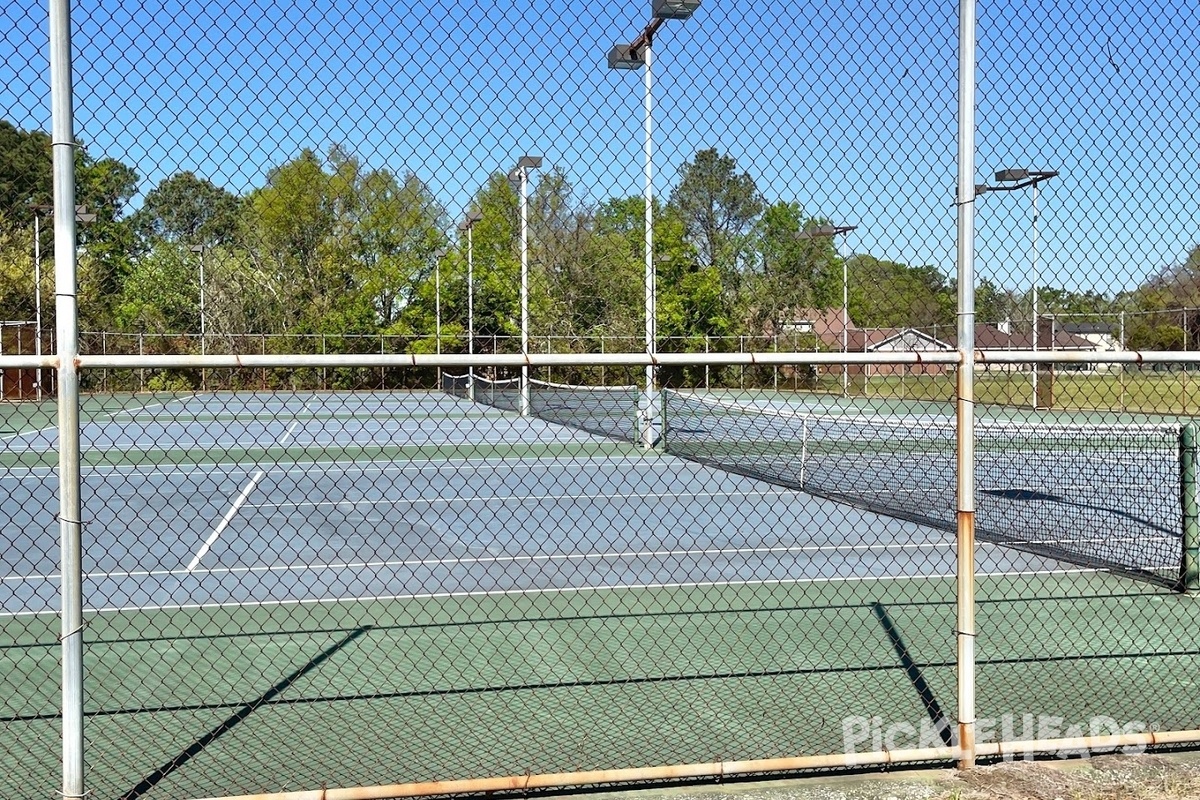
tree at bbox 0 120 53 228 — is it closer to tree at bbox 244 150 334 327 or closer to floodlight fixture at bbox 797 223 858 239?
tree at bbox 244 150 334 327

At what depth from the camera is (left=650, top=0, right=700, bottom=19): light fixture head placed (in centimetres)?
454

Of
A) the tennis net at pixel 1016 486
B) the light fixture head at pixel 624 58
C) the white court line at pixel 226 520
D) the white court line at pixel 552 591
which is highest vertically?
the light fixture head at pixel 624 58

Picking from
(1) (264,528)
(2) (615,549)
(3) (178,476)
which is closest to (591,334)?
(2) (615,549)

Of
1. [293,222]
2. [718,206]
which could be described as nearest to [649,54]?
[718,206]

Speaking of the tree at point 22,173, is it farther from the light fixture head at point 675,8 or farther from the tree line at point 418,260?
the light fixture head at point 675,8

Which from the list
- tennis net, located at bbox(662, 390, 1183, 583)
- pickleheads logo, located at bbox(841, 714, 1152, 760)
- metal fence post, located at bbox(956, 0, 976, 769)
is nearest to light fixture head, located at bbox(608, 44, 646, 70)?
metal fence post, located at bbox(956, 0, 976, 769)

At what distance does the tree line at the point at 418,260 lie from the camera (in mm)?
4516

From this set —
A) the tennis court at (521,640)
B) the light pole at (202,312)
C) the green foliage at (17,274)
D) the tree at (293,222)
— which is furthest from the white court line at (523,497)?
the tree at (293,222)

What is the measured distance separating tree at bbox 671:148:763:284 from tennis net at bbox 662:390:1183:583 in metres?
3.11

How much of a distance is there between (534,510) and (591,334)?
21.4 feet

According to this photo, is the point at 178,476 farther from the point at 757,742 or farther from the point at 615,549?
the point at 757,742

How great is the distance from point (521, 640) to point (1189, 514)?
173 inches

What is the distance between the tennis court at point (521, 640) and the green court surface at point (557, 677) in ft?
0.06

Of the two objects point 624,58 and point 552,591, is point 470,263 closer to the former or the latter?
point 624,58
